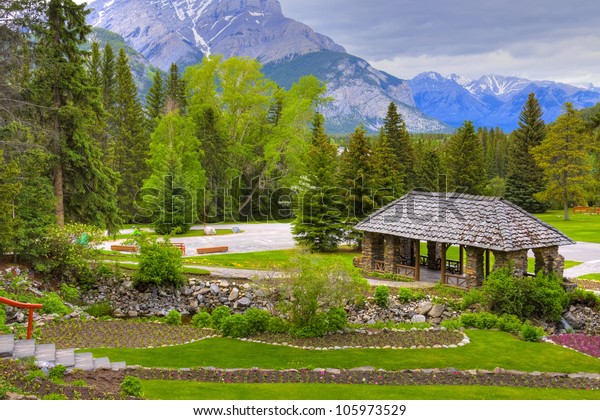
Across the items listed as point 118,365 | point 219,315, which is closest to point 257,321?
point 219,315

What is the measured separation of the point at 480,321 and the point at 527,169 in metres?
52.4

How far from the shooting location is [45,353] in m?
12.5

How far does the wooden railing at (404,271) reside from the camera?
28719 mm

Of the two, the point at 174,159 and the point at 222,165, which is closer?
the point at 174,159

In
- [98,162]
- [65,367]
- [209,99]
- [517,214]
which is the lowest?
[65,367]

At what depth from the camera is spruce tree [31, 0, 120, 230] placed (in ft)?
95.2

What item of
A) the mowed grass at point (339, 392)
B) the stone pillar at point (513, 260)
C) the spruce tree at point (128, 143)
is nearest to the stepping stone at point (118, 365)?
the mowed grass at point (339, 392)

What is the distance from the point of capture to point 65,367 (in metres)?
11.7

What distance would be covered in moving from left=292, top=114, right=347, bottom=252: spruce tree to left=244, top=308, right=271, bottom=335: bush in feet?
61.4

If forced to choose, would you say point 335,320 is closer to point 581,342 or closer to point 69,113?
point 581,342

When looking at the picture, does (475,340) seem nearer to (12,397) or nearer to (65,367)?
(65,367)

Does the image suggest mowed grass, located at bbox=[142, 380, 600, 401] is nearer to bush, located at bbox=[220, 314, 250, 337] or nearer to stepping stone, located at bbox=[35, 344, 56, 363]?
stepping stone, located at bbox=[35, 344, 56, 363]

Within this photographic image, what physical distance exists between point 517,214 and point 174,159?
30.5 meters
